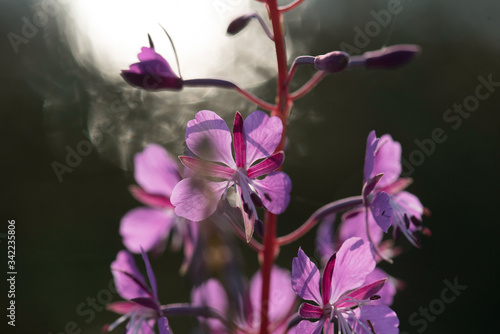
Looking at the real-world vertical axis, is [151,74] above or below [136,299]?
above

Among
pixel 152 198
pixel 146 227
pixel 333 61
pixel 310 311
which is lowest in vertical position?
pixel 310 311

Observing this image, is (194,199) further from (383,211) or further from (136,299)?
(383,211)

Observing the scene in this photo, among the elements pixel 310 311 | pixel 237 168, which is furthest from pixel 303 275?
pixel 237 168

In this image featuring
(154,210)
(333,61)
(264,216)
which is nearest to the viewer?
(333,61)

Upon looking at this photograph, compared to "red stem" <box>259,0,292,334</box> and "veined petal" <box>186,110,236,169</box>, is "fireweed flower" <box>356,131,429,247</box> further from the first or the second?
"veined petal" <box>186,110,236,169</box>

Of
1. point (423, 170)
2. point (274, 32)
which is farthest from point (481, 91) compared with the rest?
point (274, 32)

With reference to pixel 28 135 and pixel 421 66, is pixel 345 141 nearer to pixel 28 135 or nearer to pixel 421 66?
pixel 421 66

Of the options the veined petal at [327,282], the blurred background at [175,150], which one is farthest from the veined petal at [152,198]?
the blurred background at [175,150]

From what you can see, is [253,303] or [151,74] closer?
[151,74]
